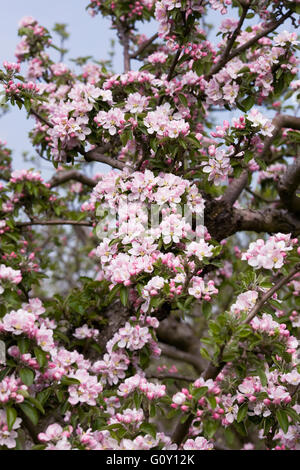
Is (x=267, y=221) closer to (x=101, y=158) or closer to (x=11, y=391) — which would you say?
(x=101, y=158)

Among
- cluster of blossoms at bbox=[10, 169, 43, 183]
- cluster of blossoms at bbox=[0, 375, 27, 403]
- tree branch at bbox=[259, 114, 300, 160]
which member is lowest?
cluster of blossoms at bbox=[0, 375, 27, 403]

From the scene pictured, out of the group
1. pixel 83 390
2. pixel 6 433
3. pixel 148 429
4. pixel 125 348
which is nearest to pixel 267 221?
pixel 125 348

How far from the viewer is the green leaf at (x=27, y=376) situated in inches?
83.5

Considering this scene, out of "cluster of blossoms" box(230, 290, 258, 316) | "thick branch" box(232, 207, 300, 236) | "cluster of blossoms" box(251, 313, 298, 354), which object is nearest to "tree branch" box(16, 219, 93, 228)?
"thick branch" box(232, 207, 300, 236)

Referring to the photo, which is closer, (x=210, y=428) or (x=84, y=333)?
A: (x=210, y=428)

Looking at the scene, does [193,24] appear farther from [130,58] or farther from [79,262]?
[79,262]

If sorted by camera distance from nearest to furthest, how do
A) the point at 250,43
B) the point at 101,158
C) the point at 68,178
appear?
the point at 101,158, the point at 250,43, the point at 68,178

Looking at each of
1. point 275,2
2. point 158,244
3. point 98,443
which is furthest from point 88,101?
point 98,443

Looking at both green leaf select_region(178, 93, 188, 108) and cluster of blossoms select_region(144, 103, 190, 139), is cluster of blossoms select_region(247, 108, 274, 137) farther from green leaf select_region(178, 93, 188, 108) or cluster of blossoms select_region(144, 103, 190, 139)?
green leaf select_region(178, 93, 188, 108)

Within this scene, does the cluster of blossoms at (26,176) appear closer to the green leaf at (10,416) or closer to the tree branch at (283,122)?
the tree branch at (283,122)

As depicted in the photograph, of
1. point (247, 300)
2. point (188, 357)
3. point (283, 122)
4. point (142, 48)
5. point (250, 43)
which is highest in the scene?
point (142, 48)

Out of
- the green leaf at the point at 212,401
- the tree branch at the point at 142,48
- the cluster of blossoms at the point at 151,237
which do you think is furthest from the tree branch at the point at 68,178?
the green leaf at the point at 212,401

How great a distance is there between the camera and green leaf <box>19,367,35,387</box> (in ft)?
6.96

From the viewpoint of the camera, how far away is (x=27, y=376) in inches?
84.7
